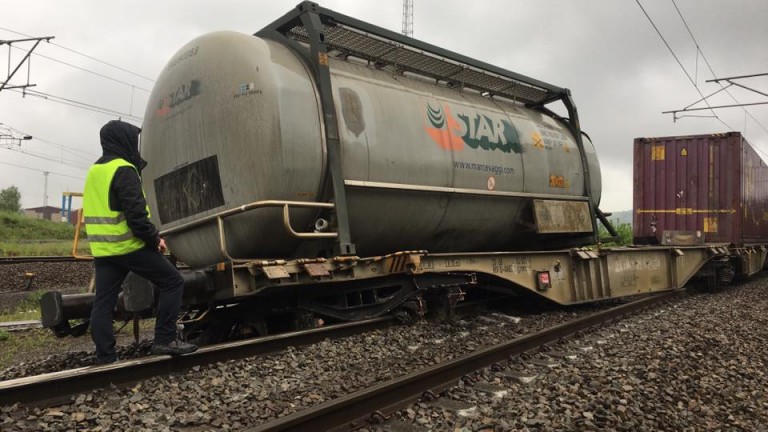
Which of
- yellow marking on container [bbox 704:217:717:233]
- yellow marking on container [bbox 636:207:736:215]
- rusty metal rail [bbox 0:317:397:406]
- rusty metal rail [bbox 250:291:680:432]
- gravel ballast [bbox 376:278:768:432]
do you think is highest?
yellow marking on container [bbox 636:207:736:215]

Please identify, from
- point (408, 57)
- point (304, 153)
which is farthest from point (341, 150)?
point (408, 57)

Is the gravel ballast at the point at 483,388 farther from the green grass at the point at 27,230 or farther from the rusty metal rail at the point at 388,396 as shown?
the green grass at the point at 27,230

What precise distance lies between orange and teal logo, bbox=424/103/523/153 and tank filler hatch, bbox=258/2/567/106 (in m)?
0.70

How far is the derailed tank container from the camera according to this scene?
5293 millimetres

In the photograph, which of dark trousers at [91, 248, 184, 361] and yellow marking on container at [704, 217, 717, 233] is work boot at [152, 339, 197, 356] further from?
yellow marking on container at [704, 217, 717, 233]

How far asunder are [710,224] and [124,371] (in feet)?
45.8

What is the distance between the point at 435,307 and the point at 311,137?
2.80m

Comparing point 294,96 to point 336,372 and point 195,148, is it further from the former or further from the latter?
point 336,372

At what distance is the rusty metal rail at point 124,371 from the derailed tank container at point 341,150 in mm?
1010

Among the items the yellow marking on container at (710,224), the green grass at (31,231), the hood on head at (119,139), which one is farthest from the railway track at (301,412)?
the green grass at (31,231)

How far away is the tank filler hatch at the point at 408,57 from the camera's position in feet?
20.0

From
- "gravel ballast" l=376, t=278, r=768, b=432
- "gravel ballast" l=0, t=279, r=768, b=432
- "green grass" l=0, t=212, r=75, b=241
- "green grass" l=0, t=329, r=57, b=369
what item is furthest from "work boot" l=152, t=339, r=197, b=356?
"green grass" l=0, t=212, r=75, b=241

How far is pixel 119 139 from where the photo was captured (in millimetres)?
4281

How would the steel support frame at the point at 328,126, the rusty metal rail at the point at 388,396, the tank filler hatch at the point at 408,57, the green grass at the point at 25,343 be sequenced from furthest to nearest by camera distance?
the green grass at the point at 25,343 → the tank filler hatch at the point at 408,57 → the steel support frame at the point at 328,126 → the rusty metal rail at the point at 388,396
